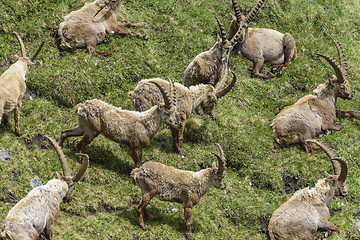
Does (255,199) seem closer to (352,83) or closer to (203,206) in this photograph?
(203,206)

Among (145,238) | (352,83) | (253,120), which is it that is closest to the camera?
(145,238)

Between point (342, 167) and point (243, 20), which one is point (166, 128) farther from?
point (243, 20)

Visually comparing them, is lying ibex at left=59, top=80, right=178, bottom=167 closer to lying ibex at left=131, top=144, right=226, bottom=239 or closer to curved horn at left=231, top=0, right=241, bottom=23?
lying ibex at left=131, top=144, right=226, bottom=239

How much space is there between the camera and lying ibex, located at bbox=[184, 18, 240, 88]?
1539 centimetres

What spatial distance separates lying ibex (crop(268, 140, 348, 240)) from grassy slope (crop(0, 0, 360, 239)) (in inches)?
20.0

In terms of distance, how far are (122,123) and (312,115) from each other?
682 cm

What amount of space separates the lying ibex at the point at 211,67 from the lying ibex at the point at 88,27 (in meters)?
3.07

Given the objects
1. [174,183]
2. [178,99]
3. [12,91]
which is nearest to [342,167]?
[174,183]

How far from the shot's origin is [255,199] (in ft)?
43.8

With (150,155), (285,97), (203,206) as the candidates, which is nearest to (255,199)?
(203,206)

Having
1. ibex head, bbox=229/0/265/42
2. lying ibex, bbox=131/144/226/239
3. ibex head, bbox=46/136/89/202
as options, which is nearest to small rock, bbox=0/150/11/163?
ibex head, bbox=46/136/89/202

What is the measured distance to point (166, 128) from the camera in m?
14.9

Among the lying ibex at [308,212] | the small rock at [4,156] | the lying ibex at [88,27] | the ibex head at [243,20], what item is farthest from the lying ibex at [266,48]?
the small rock at [4,156]

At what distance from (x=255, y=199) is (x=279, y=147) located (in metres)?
2.62
